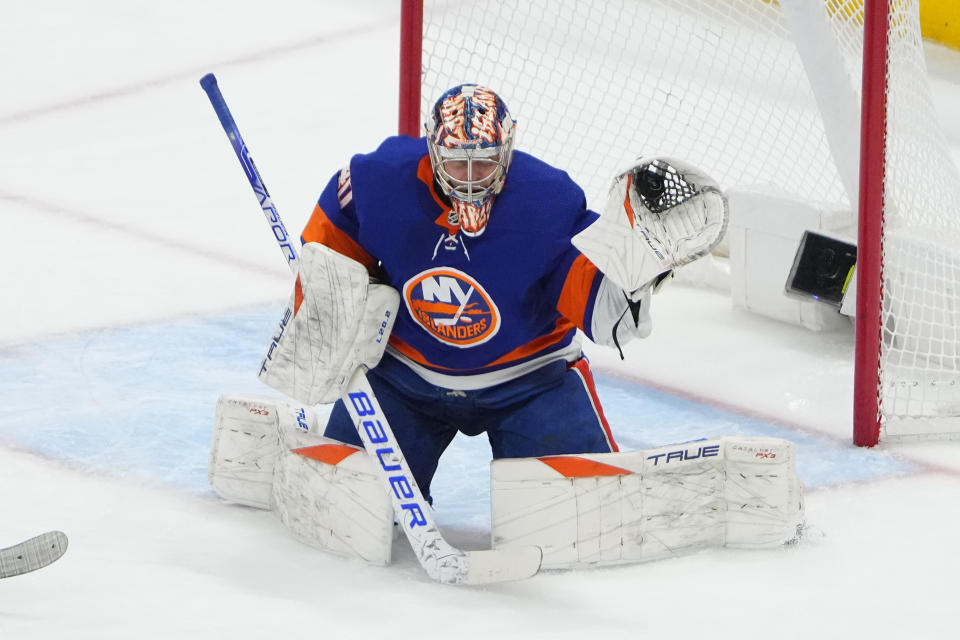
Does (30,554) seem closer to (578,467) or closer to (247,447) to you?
(247,447)

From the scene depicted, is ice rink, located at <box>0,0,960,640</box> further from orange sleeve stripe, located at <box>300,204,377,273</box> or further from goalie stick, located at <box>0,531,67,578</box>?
orange sleeve stripe, located at <box>300,204,377,273</box>

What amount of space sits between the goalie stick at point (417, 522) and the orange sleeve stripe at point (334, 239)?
8.3 inches

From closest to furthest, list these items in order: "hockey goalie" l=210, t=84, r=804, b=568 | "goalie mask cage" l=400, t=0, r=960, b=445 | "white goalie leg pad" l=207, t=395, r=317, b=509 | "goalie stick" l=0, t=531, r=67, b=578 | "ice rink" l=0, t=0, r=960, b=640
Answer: "goalie stick" l=0, t=531, r=67, b=578
"ice rink" l=0, t=0, r=960, b=640
"hockey goalie" l=210, t=84, r=804, b=568
"white goalie leg pad" l=207, t=395, r=317, b=509
"goalie mask cage" l=400, t=0, r=960, b=445

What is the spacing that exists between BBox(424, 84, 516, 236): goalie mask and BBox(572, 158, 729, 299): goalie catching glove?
22 cm

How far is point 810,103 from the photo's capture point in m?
4.09

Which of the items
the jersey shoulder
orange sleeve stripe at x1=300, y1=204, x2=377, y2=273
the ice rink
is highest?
the jersey shoulder

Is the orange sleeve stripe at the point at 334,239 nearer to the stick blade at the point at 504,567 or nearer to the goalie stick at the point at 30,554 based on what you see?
the stick blade at the point at 504,567

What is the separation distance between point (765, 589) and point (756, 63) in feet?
5.59

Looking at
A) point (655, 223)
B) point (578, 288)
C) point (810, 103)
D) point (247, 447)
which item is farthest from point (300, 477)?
point (810, 103)

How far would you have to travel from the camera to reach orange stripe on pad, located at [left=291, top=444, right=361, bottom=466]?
8.87 ft

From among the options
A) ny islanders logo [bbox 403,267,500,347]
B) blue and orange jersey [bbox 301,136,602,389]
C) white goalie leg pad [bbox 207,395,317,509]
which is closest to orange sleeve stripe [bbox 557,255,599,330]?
blue and orange jersey [bbox 301,136,602,389]

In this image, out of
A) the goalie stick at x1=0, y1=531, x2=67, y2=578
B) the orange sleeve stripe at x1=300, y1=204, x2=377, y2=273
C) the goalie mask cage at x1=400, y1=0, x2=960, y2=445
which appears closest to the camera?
the goalie stick at x1=0, y1=531, x2=67, y2=578

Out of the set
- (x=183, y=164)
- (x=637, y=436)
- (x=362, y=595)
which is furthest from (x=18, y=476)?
(x=183, y=164)

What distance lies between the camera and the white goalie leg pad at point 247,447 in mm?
2945
